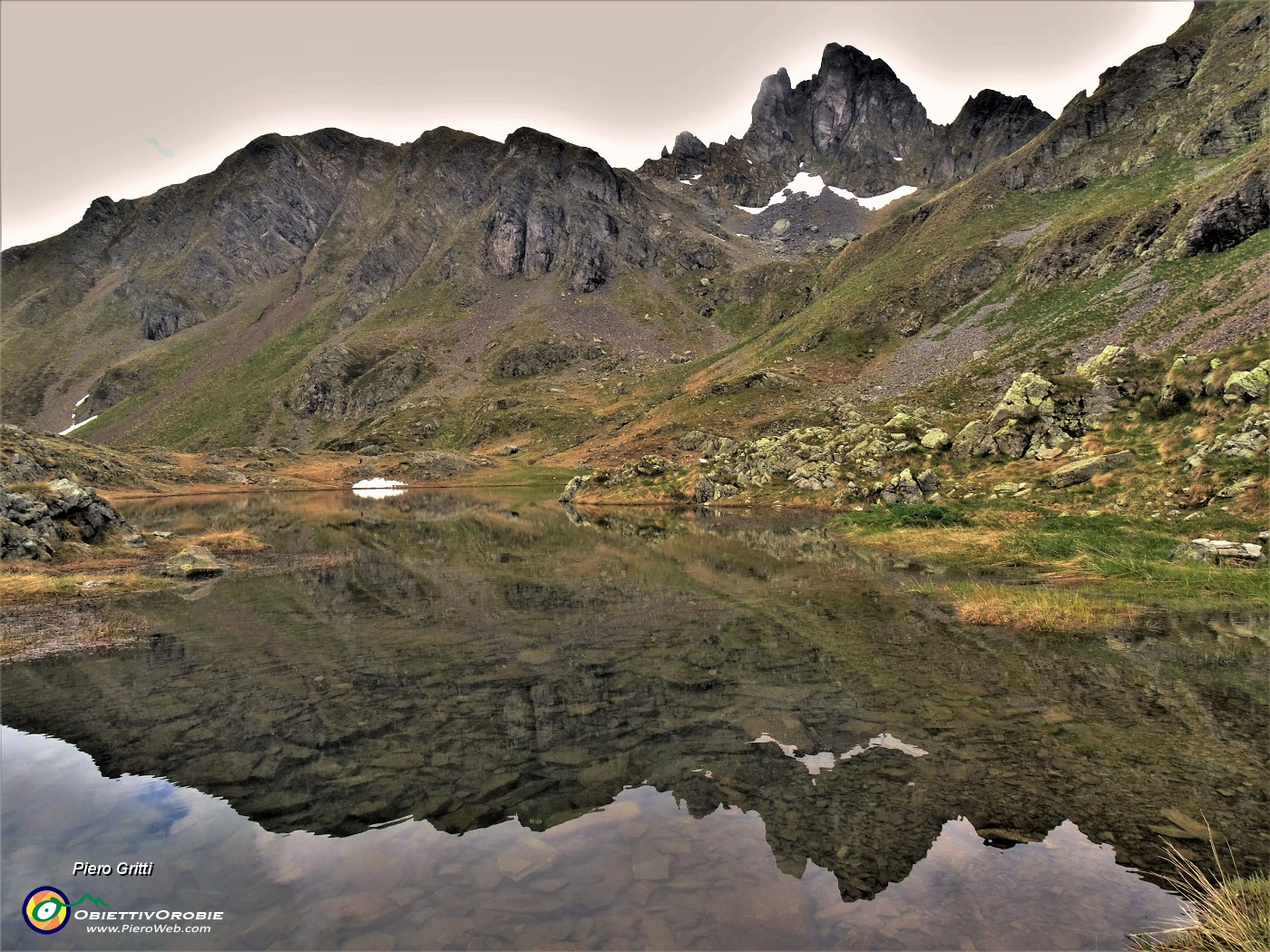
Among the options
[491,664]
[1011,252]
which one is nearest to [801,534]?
[491,664]

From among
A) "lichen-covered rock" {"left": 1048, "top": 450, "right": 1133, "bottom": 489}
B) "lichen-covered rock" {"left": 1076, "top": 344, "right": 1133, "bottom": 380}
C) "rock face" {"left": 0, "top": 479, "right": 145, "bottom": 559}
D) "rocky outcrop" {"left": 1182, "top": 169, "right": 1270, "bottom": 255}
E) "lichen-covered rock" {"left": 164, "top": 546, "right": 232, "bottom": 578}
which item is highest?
"rocky outcrop" {"left": 1182, "top": 169, "right": 1270, "bottom": 255}

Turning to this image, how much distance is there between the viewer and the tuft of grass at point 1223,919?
5.33 m

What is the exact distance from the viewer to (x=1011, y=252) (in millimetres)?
123375

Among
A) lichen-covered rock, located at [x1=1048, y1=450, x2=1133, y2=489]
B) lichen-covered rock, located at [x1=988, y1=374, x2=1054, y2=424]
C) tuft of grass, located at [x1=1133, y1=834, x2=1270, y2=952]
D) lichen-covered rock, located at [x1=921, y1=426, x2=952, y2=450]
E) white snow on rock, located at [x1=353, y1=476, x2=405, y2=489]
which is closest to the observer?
tuft of grass, located at [x1=1133, y1=834, x2=1270, y2=952]

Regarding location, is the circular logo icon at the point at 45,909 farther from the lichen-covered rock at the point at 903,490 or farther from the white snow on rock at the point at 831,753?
the lichen-covered rock at the point at 903,490

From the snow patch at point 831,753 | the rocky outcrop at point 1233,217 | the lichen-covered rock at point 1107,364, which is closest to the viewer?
the snow patch at point 831,753

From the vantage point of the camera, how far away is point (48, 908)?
7.15 meters

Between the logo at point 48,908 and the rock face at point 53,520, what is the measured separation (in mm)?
30392

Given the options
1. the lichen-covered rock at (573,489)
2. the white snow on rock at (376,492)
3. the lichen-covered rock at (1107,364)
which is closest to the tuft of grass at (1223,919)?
the lichen-covered rock at (1107,364)

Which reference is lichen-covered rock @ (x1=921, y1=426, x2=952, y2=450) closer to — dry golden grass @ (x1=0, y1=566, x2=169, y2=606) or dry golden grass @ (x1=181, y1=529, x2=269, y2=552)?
dry golden grass @ (x1=181, y1=529, x2=269, y2=552)

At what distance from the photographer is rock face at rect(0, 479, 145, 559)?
94.7 ft

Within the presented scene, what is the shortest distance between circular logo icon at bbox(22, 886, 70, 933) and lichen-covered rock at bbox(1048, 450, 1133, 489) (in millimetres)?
42093

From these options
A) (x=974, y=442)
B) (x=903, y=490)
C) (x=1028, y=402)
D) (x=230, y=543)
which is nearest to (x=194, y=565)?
(x=230, y=543)

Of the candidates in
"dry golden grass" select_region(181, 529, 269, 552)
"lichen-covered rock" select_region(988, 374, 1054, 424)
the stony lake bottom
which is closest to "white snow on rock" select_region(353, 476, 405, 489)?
"dry golden grass" select_region(181, 529, 269, 552)
